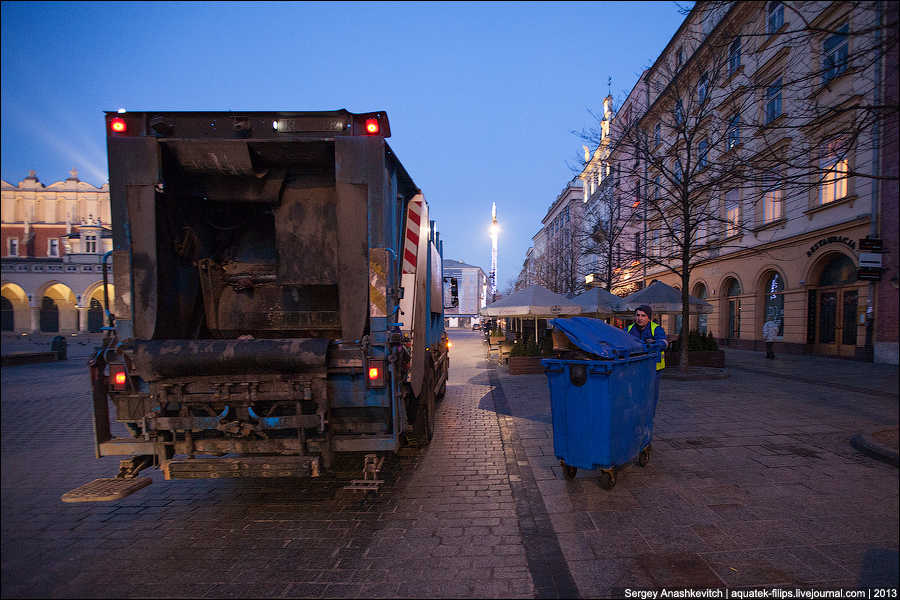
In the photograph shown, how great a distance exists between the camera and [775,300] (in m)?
17.2

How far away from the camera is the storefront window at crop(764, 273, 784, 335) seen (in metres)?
16.7

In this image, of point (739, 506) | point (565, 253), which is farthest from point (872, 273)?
point (565, 253)

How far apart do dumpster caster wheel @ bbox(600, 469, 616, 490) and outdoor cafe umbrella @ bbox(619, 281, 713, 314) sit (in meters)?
9.79

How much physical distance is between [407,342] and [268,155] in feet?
7.37

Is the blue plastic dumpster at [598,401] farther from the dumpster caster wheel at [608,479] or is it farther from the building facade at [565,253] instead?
the building facade at [565,253]

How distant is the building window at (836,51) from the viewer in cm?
372

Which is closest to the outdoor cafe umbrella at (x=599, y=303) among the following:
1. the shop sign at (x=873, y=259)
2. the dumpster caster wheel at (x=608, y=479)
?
the dumpster caster wheel at (x=608, y=479)

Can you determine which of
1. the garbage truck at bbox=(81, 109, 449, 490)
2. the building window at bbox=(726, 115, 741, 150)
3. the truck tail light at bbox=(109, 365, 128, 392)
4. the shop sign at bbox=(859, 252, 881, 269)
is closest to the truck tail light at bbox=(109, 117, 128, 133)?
the garbage truck at bbox=(81, 109, 449, 490)

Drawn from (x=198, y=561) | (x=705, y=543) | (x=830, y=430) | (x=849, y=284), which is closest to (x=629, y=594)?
(x=705, y=543)

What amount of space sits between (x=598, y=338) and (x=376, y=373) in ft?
7.18

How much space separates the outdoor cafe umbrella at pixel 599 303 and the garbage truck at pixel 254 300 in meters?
9.86

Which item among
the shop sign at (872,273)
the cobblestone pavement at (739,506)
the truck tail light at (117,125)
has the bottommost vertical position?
the cobblestone pavement at (739,506)

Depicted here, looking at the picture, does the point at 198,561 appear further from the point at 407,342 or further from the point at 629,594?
the point at 629,594

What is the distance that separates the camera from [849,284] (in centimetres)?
1385
